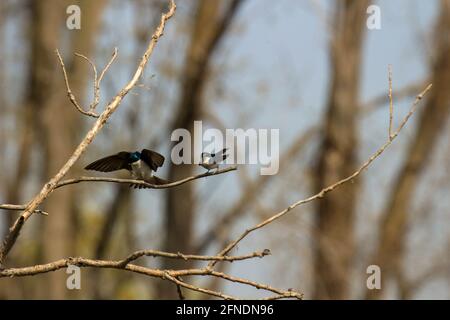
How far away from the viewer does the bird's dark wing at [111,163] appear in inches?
150

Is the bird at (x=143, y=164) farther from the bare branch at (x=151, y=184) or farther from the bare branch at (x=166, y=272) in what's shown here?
the bare branch at (x=166, y=272)

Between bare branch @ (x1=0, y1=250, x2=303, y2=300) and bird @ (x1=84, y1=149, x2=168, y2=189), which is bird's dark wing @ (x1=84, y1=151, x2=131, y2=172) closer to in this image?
bird @ (x1=84, y1=149, x2=168, y2=189)

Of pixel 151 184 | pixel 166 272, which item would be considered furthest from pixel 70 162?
pixel 166 272

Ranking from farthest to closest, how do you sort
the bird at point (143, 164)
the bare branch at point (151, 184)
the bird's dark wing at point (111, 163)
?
1. the bird's dark wing at point (111, 163)
2. the bird at point (143, 164)
3. the bare branch at point (151, 184)

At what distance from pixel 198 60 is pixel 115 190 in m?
3.51

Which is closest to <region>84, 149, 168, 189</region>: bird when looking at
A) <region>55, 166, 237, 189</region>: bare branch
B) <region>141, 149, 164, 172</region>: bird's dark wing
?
<region>141, 149, 164, 172</region>: bird's dark wing

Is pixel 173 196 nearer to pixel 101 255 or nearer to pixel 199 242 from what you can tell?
pixel 199 242

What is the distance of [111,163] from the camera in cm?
384

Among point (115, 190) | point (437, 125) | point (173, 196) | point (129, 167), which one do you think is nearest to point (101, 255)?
point (115, 190)

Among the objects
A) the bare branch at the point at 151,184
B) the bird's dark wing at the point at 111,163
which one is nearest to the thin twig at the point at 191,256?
the bare branch at the point at 151,184

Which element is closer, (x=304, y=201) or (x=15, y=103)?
(x=304, y=201)

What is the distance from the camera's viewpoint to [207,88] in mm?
12344

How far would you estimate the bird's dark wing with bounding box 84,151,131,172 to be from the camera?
3.82 meters

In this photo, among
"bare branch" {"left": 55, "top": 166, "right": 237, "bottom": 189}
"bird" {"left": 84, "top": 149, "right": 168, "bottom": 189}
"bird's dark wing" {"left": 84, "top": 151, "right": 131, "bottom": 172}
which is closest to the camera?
"bare branch" {"left": 55, "top": 166, "right": 237, "bottom": 189}
